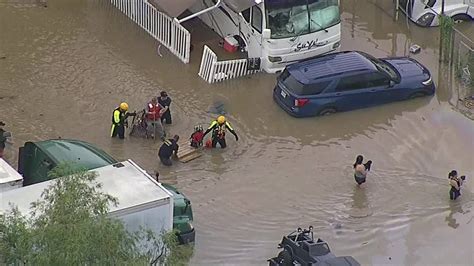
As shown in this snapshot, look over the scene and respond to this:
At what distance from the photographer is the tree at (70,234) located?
10219 mm

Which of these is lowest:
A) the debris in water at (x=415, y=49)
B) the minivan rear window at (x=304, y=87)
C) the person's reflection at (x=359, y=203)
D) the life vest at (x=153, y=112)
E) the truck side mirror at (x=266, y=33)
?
the person's reflection at (x=359, y=203)

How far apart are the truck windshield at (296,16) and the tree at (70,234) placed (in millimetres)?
12696

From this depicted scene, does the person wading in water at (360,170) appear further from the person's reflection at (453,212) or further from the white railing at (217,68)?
the white railing at (217,68)

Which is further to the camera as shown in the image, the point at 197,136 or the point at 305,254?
the point at 197,136

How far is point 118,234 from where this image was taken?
10586 mm

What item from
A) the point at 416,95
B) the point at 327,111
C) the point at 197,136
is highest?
the point at 197,136

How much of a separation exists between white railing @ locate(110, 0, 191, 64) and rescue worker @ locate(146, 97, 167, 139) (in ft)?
12.0

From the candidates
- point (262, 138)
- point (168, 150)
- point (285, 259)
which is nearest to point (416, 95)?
point (262, 138)

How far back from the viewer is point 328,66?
2216 cm

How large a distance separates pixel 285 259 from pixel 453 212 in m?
4.33

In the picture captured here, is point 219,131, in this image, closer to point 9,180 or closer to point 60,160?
point 60,160

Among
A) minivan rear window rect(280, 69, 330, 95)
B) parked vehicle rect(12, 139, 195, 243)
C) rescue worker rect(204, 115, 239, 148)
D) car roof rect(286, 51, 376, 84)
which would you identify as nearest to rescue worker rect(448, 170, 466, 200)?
minivan rear window rect(280, 69, 330, 95)

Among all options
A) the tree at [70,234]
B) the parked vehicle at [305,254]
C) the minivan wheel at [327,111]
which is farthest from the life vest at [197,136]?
the tree at [70,234]

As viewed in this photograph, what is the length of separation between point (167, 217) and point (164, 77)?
8839 mm
